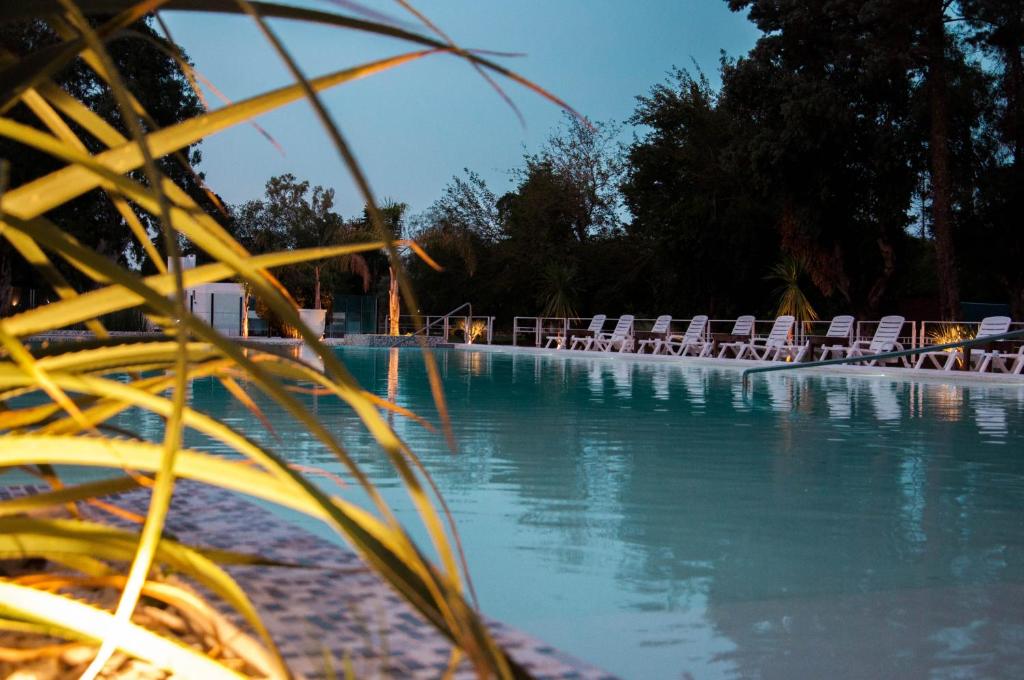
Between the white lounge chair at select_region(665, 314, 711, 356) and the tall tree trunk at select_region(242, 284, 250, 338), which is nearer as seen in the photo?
the white lounge chair at select_region(665, 314, 711, 356)

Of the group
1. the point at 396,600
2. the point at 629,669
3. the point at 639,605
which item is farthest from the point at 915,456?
the point at 396,600

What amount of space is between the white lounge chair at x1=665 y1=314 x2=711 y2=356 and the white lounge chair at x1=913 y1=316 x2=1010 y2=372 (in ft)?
13.6

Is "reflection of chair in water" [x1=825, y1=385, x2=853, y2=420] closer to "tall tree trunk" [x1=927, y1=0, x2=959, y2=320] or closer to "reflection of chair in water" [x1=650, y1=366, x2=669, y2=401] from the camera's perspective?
"reflection of chair in water" [x1=650, y1=366, x2=669, y2=401]

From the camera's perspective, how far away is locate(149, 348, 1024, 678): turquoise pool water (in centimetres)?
293

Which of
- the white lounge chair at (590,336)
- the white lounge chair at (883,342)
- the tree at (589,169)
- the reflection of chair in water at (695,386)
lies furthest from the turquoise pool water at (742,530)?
the tree at (589,169)

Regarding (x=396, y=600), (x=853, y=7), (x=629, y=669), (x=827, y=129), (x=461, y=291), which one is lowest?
(x=629, y=669)

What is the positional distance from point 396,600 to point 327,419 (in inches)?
238

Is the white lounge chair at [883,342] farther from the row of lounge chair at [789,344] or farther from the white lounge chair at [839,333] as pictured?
the white lounge chair at [839,333]

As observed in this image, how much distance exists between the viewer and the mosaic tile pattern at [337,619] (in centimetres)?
181

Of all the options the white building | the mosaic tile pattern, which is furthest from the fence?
the mosaic tile pattern

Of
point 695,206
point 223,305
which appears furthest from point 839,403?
point 223,305

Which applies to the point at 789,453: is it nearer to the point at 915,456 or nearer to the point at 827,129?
the point at 915,456

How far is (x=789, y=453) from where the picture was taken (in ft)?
21.6

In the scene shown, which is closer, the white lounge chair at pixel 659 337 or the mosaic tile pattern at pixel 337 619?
the mosaic tile pattern at pixel 337 619
